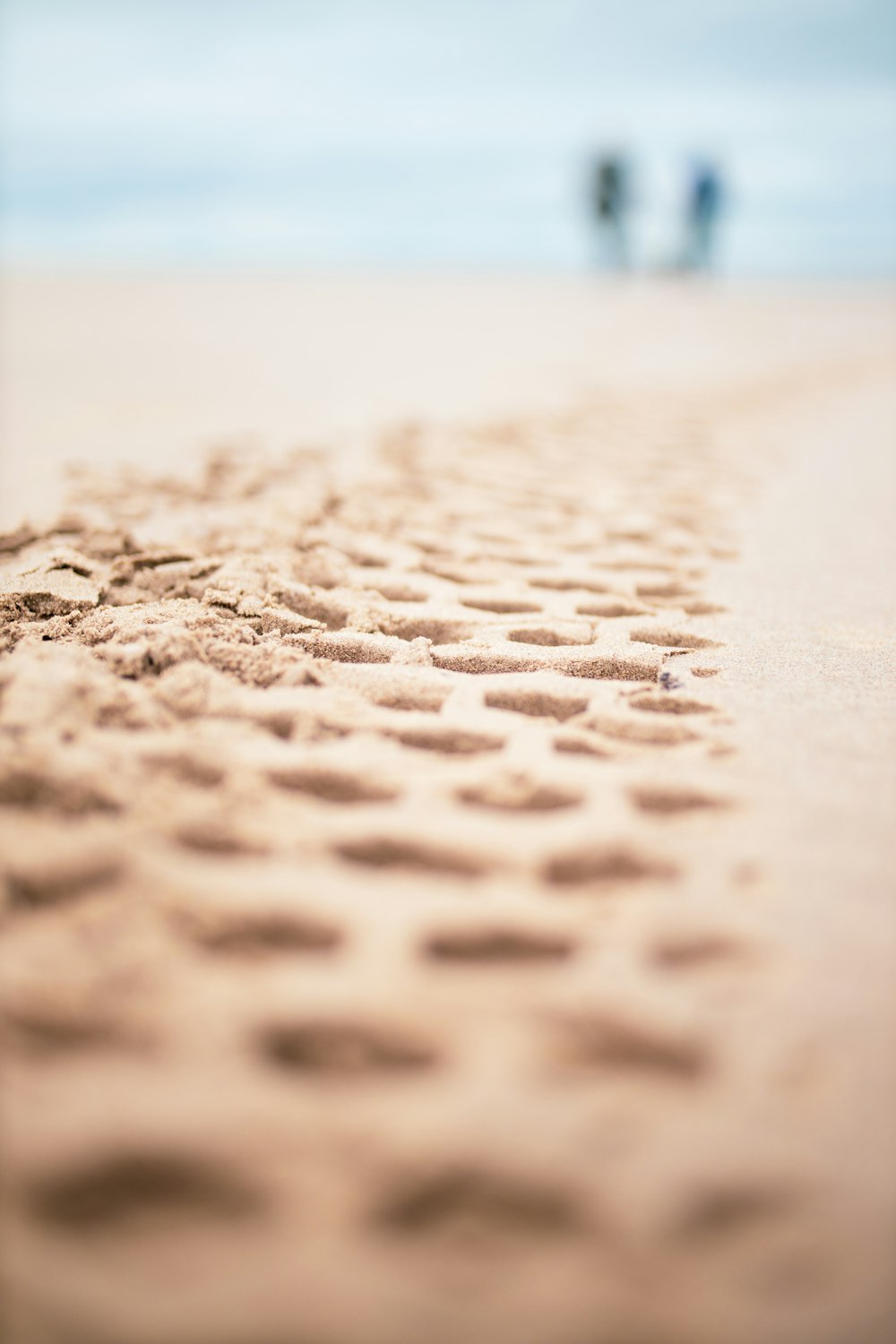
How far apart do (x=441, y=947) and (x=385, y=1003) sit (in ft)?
0.34

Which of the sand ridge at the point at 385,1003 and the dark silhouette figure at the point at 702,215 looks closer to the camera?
the sand ridge at the point at 385,1003

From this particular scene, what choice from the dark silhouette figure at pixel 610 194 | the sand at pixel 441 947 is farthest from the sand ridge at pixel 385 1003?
the dark silhouette figure at pixel 610 194

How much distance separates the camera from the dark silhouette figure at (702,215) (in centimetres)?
1322

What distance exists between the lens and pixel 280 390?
224 inches

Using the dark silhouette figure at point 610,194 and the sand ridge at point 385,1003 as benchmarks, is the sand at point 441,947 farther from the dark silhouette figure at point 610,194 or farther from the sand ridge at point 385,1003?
the dark silhouette figure at point 610,194

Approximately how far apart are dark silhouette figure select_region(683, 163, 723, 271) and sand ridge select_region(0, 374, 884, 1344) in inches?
549

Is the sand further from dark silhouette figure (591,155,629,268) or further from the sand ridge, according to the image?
dark silhouette figure (591,155,629,268)

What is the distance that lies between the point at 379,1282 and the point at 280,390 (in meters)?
5.59

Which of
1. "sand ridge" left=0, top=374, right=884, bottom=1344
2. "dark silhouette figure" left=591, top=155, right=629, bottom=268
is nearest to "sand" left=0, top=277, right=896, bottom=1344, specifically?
"sand ridge" left=0, top=374, right=884, bottom=1344

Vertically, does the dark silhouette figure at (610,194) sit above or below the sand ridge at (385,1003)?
above

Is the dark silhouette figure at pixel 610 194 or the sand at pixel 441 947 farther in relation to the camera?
the dark silhouette figure at pixel 610 194

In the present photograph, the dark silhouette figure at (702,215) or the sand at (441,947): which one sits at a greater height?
the dark silhouette figure at (702,215)

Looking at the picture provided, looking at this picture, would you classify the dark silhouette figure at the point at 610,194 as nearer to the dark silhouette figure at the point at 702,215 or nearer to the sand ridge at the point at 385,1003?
the dark silhouette figure at the point at 702,215

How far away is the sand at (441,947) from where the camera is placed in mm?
678
